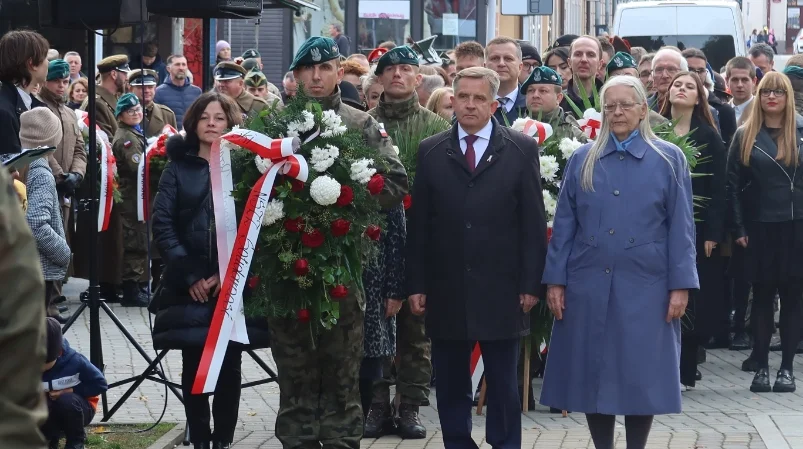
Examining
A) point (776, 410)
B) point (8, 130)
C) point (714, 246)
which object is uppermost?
point (8, 130)

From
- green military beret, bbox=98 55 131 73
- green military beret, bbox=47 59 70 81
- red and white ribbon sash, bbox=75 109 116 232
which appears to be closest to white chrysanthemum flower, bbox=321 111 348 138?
red and white ribbon sash, bbox=75 109 116 232

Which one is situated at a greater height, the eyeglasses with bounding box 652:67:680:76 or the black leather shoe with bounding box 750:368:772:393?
the eyeglasses with bounding box 652:67:680:76

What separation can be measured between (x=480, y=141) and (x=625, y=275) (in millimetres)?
993

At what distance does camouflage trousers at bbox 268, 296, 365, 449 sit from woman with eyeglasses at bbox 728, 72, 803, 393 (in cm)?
396

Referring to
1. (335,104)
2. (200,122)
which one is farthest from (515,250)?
(200,122)

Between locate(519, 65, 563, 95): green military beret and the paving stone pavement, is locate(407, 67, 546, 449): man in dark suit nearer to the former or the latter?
the paving stone pavement

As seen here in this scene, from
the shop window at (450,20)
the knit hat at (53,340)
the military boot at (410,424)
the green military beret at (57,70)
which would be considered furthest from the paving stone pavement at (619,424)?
the shop window at (450,20)

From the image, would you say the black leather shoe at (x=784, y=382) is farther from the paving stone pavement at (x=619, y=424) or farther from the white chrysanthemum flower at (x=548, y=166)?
the white chrysanthemum flower at (x=548, y=166)

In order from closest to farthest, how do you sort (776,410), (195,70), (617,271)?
(617,271), (776,410), (195,70)

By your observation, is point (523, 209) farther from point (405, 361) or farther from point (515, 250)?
point (405, 361)

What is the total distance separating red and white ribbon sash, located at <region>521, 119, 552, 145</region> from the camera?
841 cm

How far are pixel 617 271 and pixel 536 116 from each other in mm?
2901

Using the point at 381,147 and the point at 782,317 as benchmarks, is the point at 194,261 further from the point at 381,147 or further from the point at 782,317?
the point at 782,317

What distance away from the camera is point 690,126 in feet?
31.3
